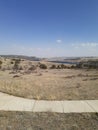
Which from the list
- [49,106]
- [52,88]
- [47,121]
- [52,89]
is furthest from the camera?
[52,88]

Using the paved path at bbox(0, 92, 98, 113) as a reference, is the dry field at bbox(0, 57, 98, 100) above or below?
below

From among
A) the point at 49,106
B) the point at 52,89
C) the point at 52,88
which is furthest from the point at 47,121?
the point at 52,88

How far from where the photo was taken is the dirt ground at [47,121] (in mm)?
4666

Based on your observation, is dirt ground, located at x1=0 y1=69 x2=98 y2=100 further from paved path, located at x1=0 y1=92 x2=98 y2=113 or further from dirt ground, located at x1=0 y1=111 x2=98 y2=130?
dirt ground, located at x1=0 y1=111 x2=98 y2=130

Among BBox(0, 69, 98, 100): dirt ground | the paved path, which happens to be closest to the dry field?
BBox(0, 69, 98, 100): dirt ground

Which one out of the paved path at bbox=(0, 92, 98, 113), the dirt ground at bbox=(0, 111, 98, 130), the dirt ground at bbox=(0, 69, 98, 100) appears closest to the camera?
the dirt ground at bbox=(0, 111, 98, 130)

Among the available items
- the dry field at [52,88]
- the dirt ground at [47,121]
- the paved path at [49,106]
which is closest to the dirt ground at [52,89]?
the dry field at [52,88]

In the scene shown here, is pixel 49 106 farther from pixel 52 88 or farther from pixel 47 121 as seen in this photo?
pixel 52 88

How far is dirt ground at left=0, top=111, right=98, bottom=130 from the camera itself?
184 inches

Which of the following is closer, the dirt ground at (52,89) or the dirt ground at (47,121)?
the dirt ground at (47,121)

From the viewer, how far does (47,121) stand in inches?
201

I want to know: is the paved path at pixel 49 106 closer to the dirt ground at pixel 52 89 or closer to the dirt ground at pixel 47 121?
the dirt ground at pixel 47 121

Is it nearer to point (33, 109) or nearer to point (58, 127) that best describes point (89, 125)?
point (58, 127)

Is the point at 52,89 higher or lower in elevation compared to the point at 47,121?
lower
